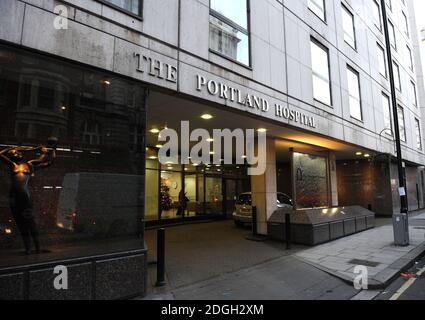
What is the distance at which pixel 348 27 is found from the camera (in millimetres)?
16562

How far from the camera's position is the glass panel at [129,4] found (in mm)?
6383

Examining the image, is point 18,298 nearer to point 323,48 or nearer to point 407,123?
point 323,48

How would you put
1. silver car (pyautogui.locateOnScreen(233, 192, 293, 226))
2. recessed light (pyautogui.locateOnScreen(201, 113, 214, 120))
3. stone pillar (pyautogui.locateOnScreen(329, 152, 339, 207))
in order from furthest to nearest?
stone pillar (pyautogui.locateOnScreen(329, 152, 339, 207)) < silver car (pyautogui.locateOnScreen(233, 192, 293, 226)) < recessed light (pyautogui.locateOnScreen(201, 113, 214, 120))

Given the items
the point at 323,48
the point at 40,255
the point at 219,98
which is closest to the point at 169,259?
the point at 40,255

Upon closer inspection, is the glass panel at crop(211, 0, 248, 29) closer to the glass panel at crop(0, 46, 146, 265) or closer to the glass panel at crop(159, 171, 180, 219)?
the glass panel at crop(0, 46, 146, 265)

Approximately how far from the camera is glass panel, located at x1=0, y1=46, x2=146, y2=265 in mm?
5047

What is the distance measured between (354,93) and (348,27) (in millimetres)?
3667

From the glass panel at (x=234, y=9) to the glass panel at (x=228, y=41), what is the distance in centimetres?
30

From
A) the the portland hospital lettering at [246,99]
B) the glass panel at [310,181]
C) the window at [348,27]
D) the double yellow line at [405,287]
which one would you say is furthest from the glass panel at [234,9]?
the window at [348,27]

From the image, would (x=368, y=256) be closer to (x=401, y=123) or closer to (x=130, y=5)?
(x=130, y=5)

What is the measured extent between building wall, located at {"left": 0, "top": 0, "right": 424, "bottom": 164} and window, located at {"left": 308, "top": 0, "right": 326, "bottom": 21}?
1.04ft

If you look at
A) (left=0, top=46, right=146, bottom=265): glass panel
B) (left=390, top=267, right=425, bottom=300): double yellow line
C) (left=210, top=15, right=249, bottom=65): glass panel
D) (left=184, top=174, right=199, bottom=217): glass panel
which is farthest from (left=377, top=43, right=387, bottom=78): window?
(left=0, top=46, right=146, bottom=265): glass panel

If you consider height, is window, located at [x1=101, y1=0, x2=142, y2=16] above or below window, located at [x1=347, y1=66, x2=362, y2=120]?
below

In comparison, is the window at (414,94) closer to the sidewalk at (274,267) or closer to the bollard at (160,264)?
the sidewalk at (274,267)
